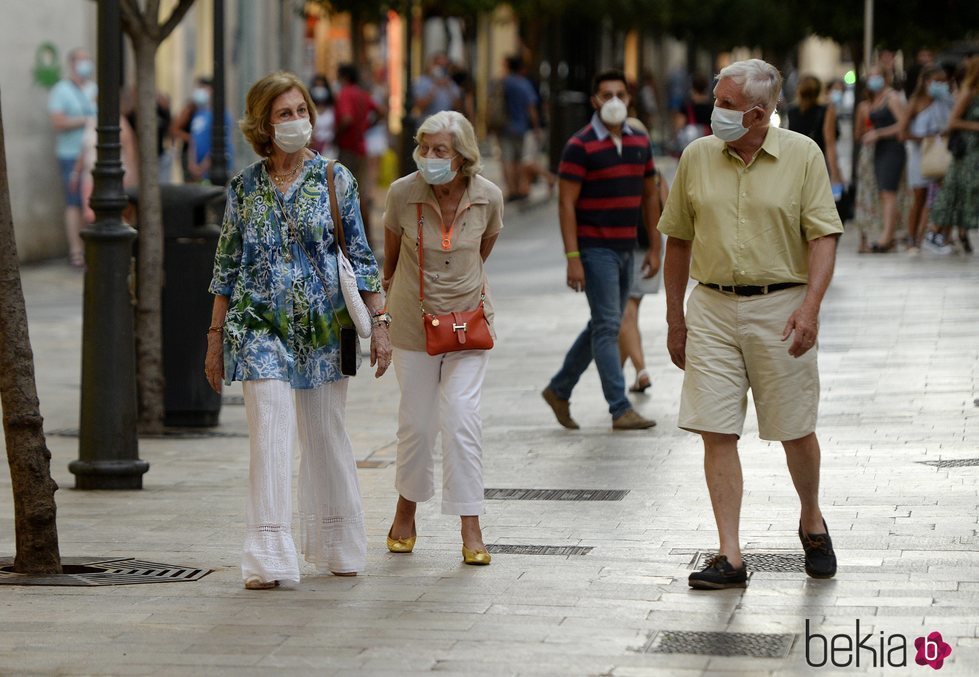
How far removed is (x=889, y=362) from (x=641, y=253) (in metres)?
1.99

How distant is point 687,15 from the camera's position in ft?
173

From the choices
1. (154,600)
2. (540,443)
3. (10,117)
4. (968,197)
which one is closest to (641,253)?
(540,443)

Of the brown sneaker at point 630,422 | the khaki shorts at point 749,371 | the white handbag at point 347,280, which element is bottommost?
the brown sneaker at point 630,422

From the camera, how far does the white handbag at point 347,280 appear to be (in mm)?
6844

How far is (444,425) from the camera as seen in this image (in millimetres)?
7277

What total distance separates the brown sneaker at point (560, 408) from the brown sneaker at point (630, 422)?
0.92 ft

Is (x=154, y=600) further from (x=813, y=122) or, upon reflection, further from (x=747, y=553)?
(x=813, y=122)

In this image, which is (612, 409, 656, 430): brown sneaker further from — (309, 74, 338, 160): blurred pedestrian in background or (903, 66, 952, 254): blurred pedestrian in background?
(309, 74, 338, 160): blurred pedestrian in background

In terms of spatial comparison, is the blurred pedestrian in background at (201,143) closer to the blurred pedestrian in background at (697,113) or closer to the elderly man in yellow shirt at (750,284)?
the blurred pedestrian in background at (697,113)

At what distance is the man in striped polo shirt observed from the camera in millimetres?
10344

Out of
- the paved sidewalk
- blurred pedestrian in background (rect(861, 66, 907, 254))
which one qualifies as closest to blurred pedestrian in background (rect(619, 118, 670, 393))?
the paved sidewalk

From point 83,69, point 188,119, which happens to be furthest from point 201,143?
point 188,119

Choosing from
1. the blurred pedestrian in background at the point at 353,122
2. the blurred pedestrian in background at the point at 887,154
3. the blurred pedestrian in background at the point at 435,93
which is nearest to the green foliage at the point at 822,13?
the blurred pedestrian in background at the point at 435,93

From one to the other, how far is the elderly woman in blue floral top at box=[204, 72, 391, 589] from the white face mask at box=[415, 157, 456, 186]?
1.23ft
